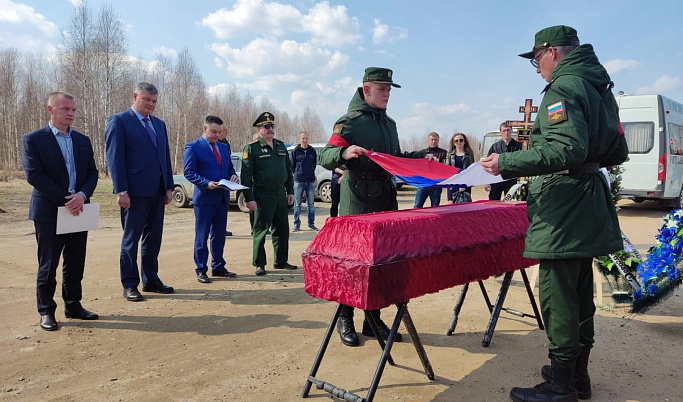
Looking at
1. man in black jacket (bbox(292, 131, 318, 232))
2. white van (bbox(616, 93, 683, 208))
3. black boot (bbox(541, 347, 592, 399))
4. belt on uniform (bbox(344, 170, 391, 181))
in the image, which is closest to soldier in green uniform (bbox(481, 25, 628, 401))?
black boot (bbox(541, 347, 592, 399))

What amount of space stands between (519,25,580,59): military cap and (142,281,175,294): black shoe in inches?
174

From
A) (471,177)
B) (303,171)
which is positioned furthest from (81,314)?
(303,171)

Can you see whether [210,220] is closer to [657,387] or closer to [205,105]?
[657,387]

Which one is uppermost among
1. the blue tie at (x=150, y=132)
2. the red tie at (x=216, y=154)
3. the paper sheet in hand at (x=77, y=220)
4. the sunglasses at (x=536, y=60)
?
the sunglasses at (x=536, y=60)

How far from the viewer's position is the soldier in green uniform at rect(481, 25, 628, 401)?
8.21 feet

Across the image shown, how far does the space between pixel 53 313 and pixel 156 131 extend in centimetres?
209

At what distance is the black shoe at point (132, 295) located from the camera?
478 cm

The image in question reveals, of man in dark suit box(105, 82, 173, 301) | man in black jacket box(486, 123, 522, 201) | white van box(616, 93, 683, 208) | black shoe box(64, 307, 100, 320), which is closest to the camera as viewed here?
black shoe box(64, 307, 100, 320)

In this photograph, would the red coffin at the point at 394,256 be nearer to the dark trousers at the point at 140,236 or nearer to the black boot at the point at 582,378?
the black boot at the point at 582,378

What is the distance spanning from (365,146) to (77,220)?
106 inches

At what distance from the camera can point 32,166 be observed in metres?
3.86

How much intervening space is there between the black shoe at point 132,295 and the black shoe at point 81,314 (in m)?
0.56

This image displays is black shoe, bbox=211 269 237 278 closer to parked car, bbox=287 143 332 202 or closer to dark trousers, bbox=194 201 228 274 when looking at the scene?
dark trousers, bbox=194 201 228 274

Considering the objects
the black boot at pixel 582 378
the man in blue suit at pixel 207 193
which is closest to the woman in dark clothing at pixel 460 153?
the man in blue suit at pixel 207 193
